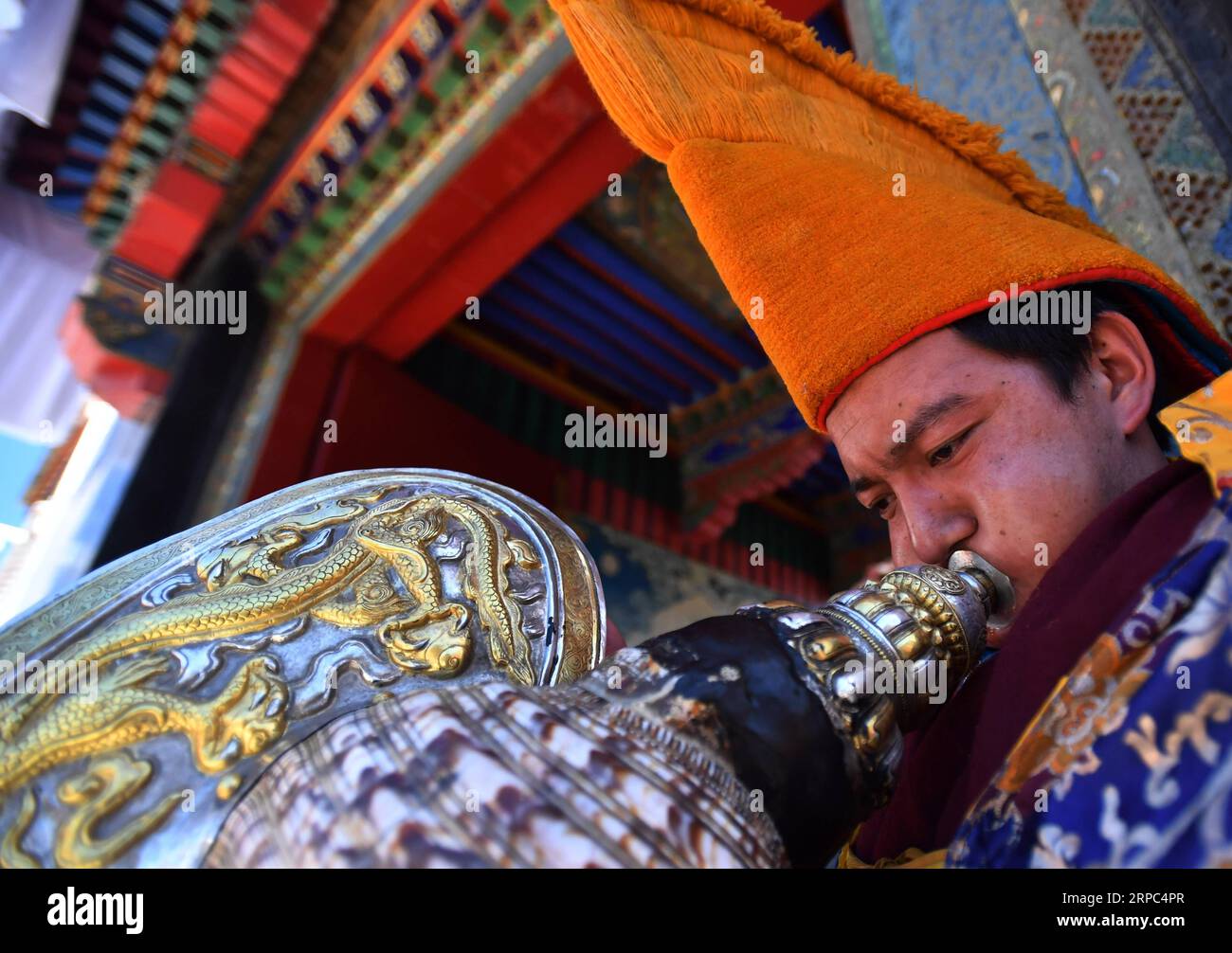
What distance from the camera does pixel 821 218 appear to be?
0.83 m

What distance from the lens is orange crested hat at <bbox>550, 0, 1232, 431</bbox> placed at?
0.76m

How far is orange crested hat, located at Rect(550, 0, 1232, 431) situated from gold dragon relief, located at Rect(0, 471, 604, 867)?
1.32ft

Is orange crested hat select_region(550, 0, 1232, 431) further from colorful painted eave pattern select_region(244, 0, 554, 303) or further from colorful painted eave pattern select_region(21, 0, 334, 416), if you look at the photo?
colorful painted eave pattern select_region(21, 0, 334, 416)

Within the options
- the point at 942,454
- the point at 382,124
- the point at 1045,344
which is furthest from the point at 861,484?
the point at 382,124

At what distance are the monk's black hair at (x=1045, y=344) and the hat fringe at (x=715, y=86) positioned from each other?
35 centimetres

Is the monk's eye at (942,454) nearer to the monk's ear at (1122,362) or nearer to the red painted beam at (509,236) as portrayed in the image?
the monk's ear at (1122,362)

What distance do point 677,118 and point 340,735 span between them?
76cm

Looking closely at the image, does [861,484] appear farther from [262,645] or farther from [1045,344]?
[262,645]

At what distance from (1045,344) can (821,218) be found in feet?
0.89

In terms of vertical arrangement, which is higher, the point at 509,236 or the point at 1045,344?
the point at 509,236

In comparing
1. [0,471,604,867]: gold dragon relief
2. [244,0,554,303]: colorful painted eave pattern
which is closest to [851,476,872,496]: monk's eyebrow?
[0,471,604,867]: gold dragon relief

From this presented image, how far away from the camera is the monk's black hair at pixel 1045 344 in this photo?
71 cm

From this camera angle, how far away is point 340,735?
1.23 feet
